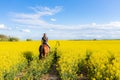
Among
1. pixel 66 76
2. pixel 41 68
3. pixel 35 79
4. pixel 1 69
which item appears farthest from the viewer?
pixel 41 68

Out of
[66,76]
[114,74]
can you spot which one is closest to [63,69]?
[66,76]

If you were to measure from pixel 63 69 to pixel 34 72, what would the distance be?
2.41 meters

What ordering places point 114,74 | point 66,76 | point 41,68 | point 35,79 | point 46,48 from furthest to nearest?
point 46,48
point 41,68
point 35,79
point 66,76
point 114,74

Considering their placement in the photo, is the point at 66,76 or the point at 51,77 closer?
the point at 66,76

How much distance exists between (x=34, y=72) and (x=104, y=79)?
5.03 metres

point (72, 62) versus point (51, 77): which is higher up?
point (72, 62)

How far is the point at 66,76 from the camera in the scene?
10.8 m

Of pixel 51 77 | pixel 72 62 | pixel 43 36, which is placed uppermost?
pixel 43 36

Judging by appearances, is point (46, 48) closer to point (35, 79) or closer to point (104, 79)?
point (35, 79)

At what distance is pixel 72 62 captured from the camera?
13.4 meters

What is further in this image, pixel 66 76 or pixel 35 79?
pixel 35 79

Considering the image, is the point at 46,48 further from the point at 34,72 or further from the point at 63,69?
the point at 63,69

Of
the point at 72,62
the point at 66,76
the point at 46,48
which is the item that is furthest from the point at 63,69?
the point at 46,48

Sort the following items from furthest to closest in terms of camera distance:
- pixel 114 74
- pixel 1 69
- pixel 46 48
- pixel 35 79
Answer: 1. pixel 46 48
2. pixel 35 79
3. pixel 1 69
4. pixel 114 74
